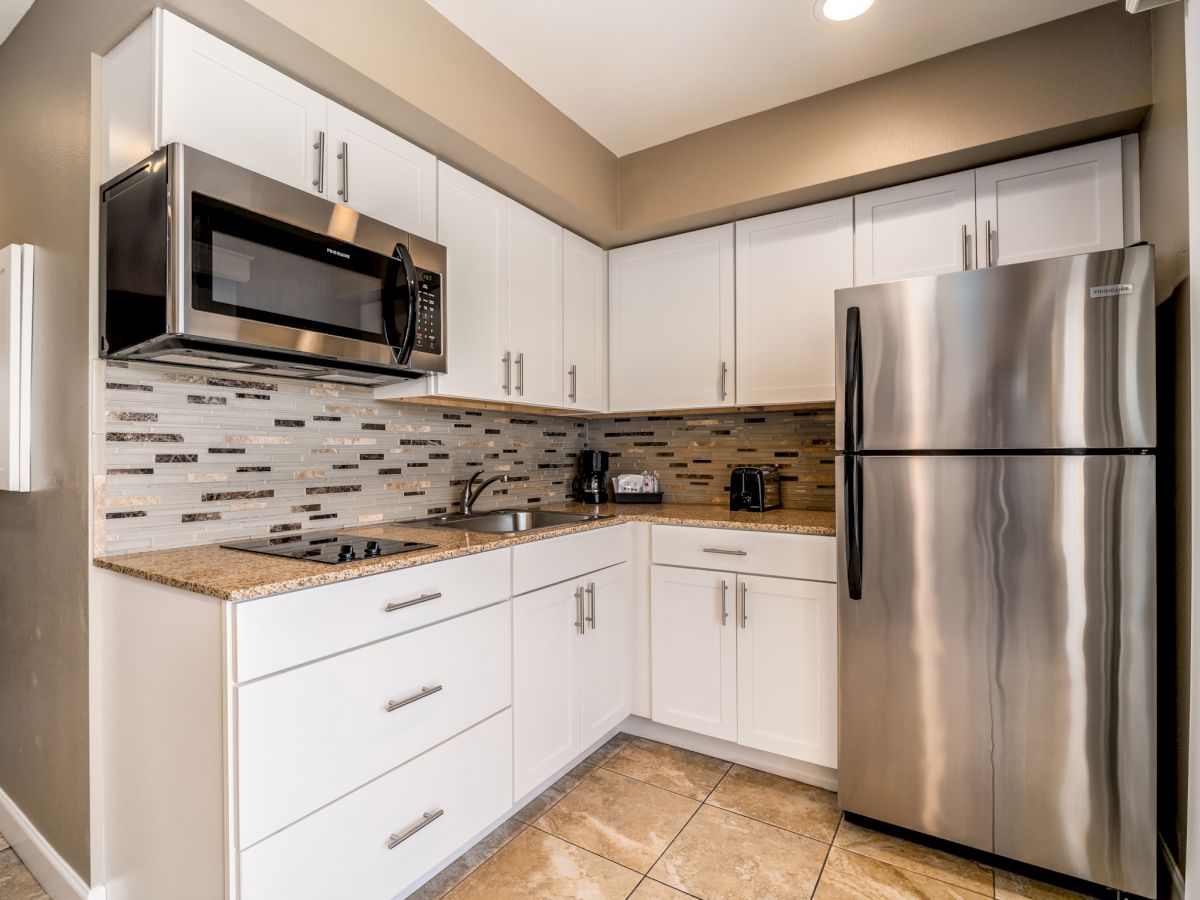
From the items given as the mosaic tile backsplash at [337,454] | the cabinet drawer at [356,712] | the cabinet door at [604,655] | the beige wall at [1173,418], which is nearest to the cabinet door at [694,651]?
the cabinet door at [604,655]

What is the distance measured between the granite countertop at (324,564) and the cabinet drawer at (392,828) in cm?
50

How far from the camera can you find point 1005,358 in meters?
1.66

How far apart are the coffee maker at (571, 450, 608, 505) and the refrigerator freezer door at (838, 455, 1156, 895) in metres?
1.43

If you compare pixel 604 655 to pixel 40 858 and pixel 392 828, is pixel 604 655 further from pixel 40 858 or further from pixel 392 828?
pixel 40 858

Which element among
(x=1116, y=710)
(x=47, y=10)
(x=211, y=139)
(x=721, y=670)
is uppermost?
(x=47, y=10)

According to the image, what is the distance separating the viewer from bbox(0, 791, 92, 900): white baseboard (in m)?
1.57

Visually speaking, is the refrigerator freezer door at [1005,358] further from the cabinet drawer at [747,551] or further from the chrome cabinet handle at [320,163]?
the chrome cabinet handle at [320,163]

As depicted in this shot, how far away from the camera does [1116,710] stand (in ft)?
5.07

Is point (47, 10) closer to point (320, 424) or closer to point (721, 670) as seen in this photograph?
point (320, 424)

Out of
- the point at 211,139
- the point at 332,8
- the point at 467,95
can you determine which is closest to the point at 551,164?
the point at 467,95

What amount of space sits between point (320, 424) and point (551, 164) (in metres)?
1.26

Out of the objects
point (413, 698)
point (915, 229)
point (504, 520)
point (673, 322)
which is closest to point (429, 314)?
point (504, 520)

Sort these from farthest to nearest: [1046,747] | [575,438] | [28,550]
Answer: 1. [575,438]
2. [28,550]
3. [1046,747]

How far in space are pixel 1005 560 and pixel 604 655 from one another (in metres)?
1.35
